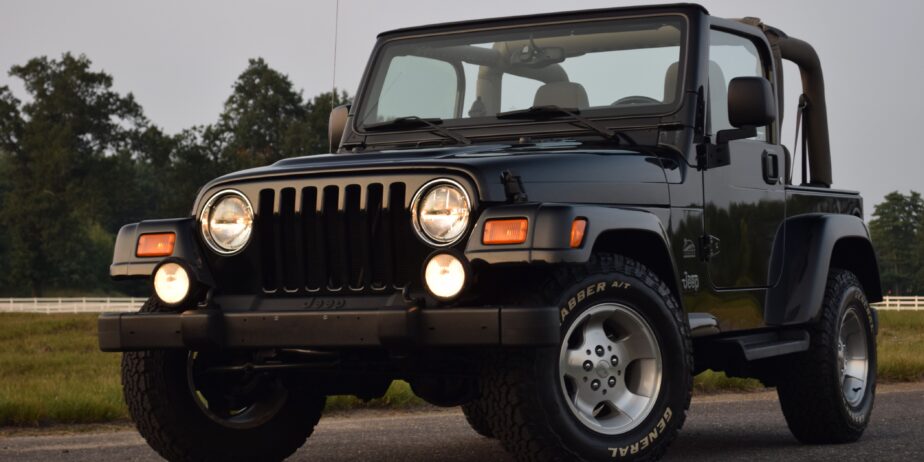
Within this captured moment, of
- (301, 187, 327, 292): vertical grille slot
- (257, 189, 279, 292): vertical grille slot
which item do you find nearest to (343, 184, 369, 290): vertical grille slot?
(301, 187, 327, 292): vertical grille slot

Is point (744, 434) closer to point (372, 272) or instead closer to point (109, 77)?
point (372, 272)

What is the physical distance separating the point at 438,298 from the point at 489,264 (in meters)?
0.23

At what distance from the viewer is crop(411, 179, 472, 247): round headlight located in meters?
5.90

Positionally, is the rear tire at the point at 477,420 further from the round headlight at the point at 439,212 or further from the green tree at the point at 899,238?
the green tree at the point at 899,238

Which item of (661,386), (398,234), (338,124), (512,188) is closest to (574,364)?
(661,386)

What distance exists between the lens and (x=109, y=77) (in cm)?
8744

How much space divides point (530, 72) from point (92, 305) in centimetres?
5403

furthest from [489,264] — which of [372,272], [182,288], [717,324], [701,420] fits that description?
[701,420]

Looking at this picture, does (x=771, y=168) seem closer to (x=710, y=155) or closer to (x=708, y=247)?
(x=710, y=155)

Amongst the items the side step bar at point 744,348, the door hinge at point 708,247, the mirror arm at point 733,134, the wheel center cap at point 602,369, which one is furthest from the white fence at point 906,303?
the wheel center cap at point 602,369

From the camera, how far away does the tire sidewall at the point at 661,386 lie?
5.71 meters

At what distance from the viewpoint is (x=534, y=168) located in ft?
20.1

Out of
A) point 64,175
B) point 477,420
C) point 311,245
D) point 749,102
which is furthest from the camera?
point 64,175

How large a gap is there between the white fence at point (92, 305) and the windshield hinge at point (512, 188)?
1964 inches
